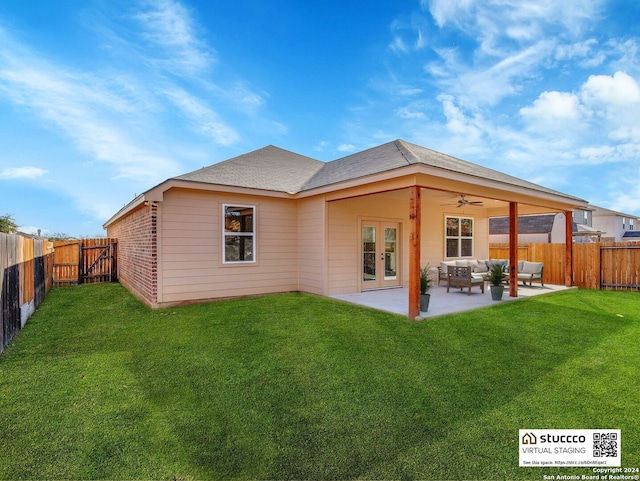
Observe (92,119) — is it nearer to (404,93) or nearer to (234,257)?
(234,257)

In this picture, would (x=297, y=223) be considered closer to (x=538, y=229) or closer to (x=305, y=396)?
(x=305, y=396)

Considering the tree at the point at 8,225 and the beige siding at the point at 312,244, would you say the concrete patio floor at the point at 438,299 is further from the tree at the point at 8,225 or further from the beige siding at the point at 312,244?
the tree at the point at 8,225

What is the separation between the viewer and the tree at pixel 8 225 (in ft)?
48.5

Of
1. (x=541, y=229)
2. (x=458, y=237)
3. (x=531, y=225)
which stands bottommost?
(x=458, y=237)

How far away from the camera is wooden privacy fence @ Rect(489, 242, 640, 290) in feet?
33.6

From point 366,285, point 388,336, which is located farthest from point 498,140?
point 388,336

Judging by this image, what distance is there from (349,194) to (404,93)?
6.56 meters

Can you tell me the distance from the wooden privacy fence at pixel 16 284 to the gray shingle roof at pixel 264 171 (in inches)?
130

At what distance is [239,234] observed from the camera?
27.9 ft

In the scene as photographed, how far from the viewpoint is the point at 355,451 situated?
7.73ft

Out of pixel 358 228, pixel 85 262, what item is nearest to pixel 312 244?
pixel 358 228

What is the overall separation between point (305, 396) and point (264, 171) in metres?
8.11

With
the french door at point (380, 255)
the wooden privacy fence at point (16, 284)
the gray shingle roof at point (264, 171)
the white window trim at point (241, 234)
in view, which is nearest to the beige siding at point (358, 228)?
the french door at point (380, 255)

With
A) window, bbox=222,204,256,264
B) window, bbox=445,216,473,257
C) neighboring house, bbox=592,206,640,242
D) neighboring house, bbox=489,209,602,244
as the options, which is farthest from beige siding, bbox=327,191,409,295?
neighboring house, bbox=592,206,640,242
